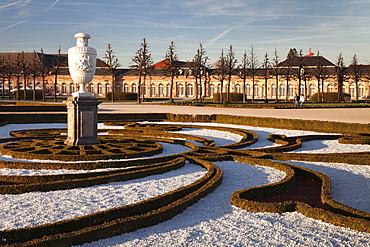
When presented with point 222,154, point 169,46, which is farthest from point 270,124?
point 169,46

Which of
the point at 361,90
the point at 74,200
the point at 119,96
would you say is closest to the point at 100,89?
the point at 119,96

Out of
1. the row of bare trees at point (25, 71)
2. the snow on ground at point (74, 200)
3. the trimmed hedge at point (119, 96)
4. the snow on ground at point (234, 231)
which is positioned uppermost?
the row of bare trees at point (25, 71)

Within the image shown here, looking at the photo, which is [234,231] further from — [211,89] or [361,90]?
[211,89]

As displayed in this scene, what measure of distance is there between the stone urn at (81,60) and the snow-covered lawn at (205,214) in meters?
3.39

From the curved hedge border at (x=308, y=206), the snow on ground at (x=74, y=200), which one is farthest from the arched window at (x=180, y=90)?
the curved hedge border at (x=308, y=206)

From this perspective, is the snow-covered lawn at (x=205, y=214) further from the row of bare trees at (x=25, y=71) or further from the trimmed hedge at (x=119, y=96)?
the trimmed hedge at (x=119, y=96)

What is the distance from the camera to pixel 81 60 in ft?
34.8

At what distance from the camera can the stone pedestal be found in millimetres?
10492

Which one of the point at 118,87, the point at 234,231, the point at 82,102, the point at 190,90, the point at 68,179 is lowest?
the point at 234,231

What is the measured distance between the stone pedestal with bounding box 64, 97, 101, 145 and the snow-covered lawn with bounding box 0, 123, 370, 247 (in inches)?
103

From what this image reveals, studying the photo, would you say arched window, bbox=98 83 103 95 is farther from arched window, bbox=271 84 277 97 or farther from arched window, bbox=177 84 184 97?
arched window, bbox=271 84 277 97

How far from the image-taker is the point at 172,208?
17.9 ft

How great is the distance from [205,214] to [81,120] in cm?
594

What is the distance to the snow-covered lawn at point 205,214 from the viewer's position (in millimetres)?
4742
